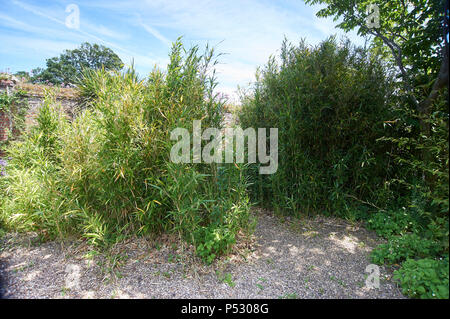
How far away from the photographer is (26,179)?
101 inches

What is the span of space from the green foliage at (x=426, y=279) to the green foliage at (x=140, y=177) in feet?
4.30

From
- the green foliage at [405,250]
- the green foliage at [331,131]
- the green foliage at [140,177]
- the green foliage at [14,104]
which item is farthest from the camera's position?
the green foliage at [14,104]

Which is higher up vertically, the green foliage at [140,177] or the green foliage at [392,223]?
the green foliage at [140,177]

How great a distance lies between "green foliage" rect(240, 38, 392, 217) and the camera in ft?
9.46

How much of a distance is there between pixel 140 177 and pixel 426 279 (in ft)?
7.61

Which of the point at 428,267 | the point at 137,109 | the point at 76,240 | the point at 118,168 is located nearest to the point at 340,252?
the point at 428,267

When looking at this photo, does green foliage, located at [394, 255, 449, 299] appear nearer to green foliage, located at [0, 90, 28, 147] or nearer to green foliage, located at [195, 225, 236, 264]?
green foliage, located at [195, 225, 236, 264]

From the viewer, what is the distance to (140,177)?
86.4 inches

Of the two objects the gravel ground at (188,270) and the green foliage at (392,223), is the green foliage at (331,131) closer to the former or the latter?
the green foliage at (392,223)

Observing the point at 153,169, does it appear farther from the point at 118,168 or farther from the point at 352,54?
the point at 352,54

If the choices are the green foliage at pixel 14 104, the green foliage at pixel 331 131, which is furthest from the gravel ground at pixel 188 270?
the green foliage at pixel 14 104

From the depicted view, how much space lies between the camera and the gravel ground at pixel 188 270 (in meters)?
1.82

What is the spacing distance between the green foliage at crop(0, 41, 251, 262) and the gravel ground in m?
0.16

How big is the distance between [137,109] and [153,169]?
1.89ft
